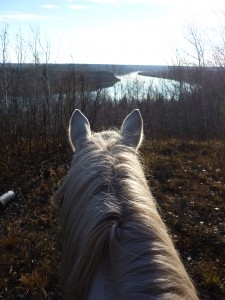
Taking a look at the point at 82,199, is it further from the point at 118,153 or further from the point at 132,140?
the point at 132,140

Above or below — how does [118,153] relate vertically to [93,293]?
above

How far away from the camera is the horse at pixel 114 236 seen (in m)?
0.85

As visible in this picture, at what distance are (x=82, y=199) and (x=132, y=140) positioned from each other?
1.74 feet

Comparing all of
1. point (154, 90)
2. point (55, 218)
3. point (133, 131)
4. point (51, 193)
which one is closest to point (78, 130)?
point (133, 131)

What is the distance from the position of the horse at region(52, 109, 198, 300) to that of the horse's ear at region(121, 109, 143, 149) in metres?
0.16

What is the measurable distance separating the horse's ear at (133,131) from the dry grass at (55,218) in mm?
269

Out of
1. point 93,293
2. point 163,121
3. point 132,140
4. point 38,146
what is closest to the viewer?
point 93,293

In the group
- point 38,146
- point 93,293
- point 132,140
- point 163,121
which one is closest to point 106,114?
point 163,121

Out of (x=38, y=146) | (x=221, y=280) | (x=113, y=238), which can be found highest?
(x=113, y=238)

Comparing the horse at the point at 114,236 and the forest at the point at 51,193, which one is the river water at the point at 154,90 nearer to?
the forest at the point at 51,193

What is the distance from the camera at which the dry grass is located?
3.42 meters

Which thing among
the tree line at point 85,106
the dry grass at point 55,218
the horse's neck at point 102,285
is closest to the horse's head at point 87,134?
the dry grass at point 55,218

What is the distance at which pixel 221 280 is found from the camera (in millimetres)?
3479

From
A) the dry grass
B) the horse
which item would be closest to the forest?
the dry grass
